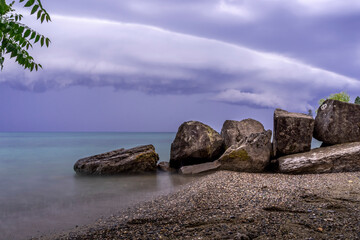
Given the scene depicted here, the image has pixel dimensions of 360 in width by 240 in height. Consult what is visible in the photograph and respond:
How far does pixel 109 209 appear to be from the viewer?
777cm

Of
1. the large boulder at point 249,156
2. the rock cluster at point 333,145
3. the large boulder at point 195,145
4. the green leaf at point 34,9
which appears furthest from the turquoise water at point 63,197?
the green leaf at point 34,9

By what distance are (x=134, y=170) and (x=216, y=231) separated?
8981mm

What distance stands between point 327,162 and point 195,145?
5.44 m

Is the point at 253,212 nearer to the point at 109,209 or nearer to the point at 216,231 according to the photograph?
the point at 216,231

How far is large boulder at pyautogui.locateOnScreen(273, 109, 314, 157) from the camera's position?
38.0ft

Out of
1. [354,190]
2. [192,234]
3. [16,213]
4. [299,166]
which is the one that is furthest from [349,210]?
[16,213]

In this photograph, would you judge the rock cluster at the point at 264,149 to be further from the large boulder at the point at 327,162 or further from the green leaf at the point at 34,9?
the green leaf at the point at 34,9

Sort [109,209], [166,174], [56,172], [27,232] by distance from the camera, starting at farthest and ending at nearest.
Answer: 1. [56,172]
2. [166,174]
3. [109,209]
4. [27,232]

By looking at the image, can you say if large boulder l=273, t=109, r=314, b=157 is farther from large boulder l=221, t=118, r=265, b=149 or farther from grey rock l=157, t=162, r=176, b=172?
grey rock l=157, t=162, r=176, b=172

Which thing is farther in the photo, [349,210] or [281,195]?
[281,195]

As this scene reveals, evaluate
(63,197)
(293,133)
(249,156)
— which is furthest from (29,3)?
(293,133)

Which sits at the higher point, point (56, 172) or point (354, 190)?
point (354, 190)

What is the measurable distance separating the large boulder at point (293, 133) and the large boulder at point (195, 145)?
120 inches

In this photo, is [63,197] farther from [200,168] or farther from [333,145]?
[333,145]
